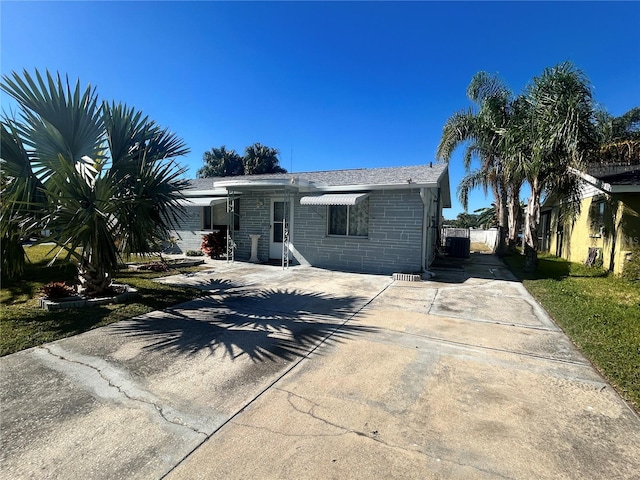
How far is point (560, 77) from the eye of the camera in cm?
1146

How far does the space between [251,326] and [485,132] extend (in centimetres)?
1723

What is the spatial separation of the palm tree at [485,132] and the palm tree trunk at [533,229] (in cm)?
438

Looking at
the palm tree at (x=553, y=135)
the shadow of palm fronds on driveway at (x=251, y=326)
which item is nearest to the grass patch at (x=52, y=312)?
the shadow of palm fronds on driveway at (x=251, y=326)

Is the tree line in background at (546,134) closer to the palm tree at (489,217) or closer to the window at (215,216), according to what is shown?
the palm tree at (489,217)

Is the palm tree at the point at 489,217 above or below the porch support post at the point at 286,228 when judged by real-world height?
above

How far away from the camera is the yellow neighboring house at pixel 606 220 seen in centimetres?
1079

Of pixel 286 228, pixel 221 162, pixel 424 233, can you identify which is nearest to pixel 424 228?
pixel 424 233

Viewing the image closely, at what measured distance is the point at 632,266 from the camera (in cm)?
1016

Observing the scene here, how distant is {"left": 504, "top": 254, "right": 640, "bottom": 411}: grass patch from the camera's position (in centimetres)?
394

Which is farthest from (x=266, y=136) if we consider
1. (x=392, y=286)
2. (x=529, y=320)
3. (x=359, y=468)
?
(x=359, y=468)

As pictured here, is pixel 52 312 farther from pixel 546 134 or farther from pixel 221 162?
pixel 221 162

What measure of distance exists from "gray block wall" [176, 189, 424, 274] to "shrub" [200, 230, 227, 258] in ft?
2.38

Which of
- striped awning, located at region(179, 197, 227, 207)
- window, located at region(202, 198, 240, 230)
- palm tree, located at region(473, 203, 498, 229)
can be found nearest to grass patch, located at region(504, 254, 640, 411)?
striped awning, located at region(179, 197, 227, 207)

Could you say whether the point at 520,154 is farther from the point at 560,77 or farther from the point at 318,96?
the point at 318,96
